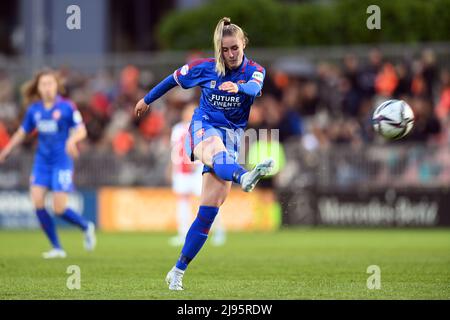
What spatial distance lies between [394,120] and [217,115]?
2.05 meters

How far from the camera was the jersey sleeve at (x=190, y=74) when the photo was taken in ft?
33.9

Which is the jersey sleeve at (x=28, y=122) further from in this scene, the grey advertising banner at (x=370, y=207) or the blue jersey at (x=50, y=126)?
the grey advertising banner at (x=370, y=207)

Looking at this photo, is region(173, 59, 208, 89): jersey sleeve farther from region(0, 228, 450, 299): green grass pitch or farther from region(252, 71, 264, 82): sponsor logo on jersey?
region(0, 228, 450, 299): green grass pitch

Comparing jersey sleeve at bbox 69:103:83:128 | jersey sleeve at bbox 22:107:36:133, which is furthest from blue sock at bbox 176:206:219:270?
jersey sleeve at bbox 22:107:36:133

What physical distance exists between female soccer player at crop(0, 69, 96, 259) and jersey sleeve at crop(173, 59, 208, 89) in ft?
16.6

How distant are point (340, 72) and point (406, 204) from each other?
11.3 ft

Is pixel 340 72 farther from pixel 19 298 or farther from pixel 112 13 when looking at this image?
pixel 19 298

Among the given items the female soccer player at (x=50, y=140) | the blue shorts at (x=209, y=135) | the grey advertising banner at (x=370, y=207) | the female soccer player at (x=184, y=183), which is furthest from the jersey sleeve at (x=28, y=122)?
the grey advertising banner at (x=370, y=207)

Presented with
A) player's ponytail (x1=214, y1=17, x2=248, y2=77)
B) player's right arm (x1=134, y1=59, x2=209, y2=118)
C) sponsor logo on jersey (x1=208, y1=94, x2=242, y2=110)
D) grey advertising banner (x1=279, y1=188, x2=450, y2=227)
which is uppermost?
player's ponytail (x1=214, y1=17, x2=248, y2=77)

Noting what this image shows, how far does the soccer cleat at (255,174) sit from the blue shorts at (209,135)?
923 millimetres

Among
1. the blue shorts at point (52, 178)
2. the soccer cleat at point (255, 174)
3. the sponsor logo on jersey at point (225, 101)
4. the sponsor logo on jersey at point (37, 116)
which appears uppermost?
the sponsor logo on jersey at point (225, 101)

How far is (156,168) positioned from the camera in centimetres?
2414

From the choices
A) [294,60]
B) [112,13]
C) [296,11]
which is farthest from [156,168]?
[112,13]

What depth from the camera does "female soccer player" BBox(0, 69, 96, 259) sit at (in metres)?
15.1
